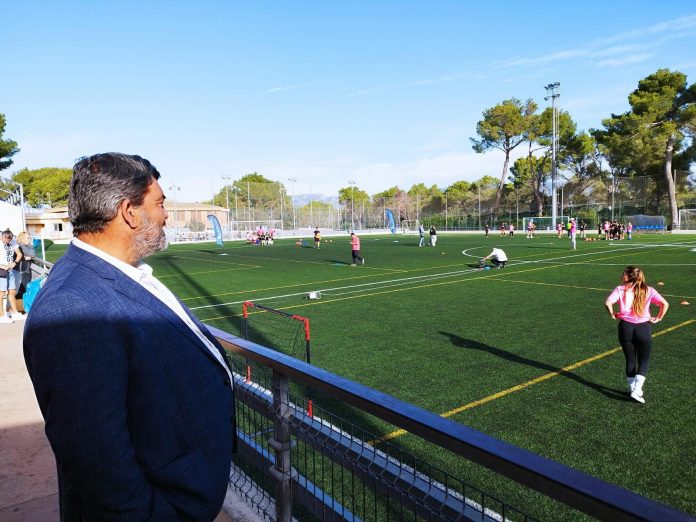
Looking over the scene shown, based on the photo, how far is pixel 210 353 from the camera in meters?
1.66

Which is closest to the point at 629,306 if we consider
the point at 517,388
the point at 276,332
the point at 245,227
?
the point at 517,388

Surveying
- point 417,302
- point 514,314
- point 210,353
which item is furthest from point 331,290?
point 210,353

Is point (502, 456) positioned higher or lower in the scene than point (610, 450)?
higher

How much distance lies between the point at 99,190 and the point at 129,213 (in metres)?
0.12

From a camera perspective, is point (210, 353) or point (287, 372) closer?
point (210, 353)

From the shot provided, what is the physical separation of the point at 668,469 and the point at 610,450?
50cm

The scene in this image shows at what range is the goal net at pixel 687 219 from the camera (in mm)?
49625

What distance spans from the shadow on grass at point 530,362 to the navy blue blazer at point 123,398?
6.13 metres

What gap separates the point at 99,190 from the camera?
5.29ft

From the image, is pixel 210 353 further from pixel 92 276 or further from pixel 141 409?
pixel 92 276

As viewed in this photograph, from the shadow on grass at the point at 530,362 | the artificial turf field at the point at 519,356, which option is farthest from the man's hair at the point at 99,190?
the shadow on grass at the point at 530,362

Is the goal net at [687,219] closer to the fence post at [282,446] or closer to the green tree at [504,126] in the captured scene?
the green tree at [504,126]

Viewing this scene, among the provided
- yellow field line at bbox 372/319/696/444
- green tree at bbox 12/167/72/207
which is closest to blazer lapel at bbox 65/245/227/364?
yellow field line at bbox 372/319/696/444

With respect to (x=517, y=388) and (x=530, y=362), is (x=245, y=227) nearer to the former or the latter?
(x=530, y=362)
